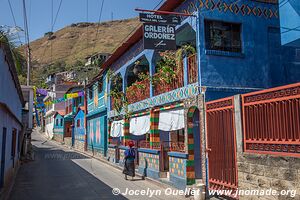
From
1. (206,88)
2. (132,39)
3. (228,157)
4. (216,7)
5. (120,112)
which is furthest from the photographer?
(120,112)

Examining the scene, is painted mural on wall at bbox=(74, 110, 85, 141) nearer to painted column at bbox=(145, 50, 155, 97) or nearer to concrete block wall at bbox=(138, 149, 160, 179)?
concrete block wall at bbox=(138, 149, 160, 179)

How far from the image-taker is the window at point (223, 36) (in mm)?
10656

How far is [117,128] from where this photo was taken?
1897 cm

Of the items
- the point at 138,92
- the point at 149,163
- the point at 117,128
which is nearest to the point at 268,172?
the point at 149,163

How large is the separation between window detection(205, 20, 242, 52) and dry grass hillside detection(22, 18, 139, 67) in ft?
338

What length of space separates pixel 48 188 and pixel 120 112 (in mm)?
7354

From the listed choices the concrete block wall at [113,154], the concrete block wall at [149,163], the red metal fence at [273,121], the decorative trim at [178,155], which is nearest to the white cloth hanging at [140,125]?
the concrete block wall at [149,163]

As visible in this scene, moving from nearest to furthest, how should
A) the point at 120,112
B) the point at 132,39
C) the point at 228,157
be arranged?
the point at 228,157 < the point at 132,39 < the point at 120,112

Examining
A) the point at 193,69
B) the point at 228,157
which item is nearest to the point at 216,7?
the point at 193,69

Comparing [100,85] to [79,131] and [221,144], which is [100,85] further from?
[221,144]

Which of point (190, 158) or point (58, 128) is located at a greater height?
point (58, 128)

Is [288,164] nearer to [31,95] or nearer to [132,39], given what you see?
[132,39]

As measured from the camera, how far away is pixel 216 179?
909cm

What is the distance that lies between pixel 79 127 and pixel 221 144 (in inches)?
1044
